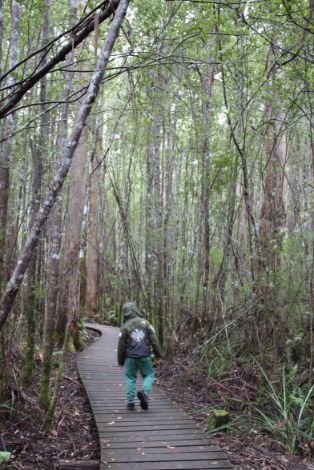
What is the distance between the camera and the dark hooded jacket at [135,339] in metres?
6.27

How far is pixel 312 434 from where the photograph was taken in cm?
539

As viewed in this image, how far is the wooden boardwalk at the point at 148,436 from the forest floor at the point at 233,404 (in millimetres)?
232

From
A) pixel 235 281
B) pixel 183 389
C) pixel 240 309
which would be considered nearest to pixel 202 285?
pixel 235 281

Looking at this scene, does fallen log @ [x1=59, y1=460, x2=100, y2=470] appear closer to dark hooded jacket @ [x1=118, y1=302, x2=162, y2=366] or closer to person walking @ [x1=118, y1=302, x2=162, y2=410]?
person walking @ [x1=118, y1=302, x2=162, y2=410]

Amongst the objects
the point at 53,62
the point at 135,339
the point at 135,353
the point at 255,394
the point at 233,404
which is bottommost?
the point at 233,404

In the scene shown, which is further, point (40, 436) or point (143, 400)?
point (143, 400)

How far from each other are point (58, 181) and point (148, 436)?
3.09 meters

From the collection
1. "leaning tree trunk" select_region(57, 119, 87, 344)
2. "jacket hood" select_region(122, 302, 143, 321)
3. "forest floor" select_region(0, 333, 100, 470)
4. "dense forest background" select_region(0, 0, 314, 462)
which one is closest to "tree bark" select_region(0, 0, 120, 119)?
"dense forest background" select_region(0, 0, 314, 462)

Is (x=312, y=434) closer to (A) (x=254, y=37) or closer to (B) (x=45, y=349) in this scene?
(B) (x=45, y=349)

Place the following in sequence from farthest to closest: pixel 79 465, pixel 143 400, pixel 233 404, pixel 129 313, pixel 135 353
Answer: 1. pixel 129 313
2. pixel 233 404
3. pixel 135 353
4. pixel 143 400
5. pixel 79 465

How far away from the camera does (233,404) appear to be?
20.9 ft

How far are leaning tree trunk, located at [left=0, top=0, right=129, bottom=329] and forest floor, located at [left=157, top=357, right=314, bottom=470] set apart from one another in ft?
8.93

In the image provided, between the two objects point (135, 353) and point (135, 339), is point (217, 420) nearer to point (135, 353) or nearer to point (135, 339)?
Result: point (135, 353)

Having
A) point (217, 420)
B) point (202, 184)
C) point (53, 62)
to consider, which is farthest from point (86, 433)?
point (202, 184)
